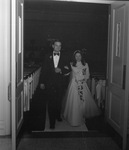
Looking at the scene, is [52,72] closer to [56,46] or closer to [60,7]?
[56,46]

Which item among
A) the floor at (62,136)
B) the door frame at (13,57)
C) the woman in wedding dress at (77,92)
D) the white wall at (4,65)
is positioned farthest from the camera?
the woman in wedding dress at (77,92)

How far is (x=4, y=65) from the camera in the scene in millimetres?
3408

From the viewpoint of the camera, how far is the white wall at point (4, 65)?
132 inches

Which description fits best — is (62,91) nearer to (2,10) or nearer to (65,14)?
(65,14)

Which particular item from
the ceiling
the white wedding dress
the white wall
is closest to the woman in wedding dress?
the white wedding dress

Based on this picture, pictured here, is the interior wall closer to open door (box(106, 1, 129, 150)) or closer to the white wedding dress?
the white wedding dress

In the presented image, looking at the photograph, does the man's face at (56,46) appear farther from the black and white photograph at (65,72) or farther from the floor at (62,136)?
the floor at (62,136)

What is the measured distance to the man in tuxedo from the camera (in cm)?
409

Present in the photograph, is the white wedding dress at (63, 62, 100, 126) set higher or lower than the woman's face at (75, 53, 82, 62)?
lower

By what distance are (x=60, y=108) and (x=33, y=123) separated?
1.81 ft

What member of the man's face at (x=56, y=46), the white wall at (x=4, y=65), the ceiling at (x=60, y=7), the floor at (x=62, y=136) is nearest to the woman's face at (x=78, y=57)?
the man's face at (x=56, y=46)

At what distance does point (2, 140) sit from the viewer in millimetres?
3309

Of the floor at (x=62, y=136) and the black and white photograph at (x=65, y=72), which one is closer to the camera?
the floor at (x=62, y=136)

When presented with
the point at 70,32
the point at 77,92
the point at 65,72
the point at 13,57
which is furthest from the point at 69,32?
the point at 13,57
